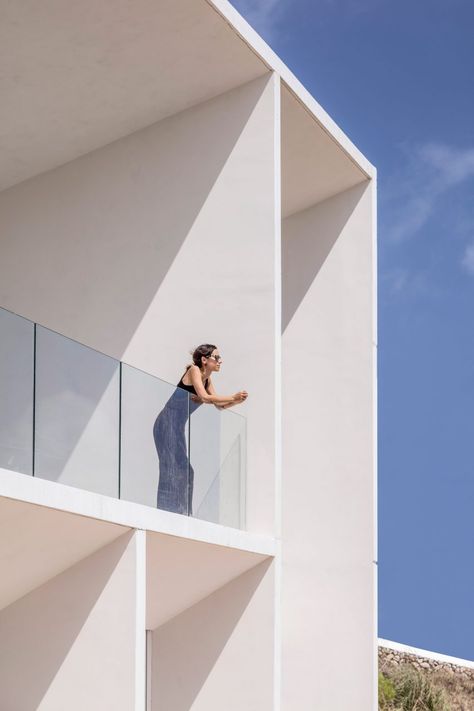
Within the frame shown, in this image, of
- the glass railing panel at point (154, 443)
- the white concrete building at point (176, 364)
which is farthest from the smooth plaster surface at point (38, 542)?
the glass railing panel at point (154, 443)

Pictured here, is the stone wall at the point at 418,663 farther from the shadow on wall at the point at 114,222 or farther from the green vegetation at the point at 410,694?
the shadow on wall at the point at 114,222

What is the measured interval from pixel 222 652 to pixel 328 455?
3715mm

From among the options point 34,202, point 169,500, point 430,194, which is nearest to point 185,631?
point 169,500

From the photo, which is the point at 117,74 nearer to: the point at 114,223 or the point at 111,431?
the point at 114,223

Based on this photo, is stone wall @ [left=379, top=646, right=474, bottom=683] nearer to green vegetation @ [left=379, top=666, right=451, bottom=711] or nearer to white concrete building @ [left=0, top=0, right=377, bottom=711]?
green vegetation @ [left=379, top=666, right=451, bottom=711]

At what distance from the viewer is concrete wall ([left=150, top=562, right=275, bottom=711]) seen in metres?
12.1

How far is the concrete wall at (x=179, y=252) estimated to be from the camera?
41.8 ft

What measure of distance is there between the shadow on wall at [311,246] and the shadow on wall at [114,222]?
311 cm

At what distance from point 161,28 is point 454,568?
3352 cm

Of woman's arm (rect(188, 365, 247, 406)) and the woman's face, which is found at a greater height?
the woman's face

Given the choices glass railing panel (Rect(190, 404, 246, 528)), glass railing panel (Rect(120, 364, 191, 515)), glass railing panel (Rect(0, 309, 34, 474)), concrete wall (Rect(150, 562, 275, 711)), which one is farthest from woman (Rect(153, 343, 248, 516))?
glass railing panel (Rect(0, 309, 34, 474))

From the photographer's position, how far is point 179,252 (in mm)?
13195

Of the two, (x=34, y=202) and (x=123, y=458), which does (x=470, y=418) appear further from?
(x=123, y=458)

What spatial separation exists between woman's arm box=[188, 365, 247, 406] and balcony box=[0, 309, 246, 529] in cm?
11
